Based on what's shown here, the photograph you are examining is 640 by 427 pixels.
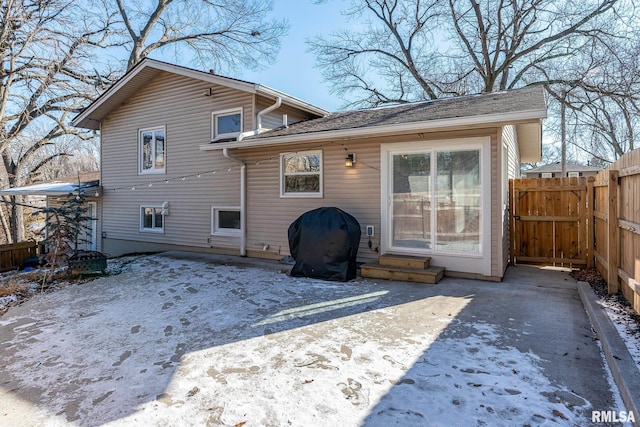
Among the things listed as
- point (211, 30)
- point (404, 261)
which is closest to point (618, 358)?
point (404, 261)

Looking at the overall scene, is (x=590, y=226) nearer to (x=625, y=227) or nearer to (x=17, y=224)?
(x=625, y=227)

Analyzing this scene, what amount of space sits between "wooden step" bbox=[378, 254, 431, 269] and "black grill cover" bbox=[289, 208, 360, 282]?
514 mm

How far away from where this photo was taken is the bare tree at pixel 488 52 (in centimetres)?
1308

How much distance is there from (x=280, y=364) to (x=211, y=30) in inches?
705

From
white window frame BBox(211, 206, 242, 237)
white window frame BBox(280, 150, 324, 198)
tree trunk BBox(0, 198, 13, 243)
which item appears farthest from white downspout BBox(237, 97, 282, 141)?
tree trunk BBox(0, 198, 13, 243)

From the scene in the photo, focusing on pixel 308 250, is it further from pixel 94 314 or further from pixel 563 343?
pixel 563 343

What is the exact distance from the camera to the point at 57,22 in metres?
10.7

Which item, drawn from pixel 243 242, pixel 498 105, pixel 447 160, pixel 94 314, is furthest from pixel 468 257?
pixel 94 314

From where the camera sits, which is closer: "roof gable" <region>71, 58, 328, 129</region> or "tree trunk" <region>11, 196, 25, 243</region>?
"roof gable" <region>71, 58, 328, 129</region>

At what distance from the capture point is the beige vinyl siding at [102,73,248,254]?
8.52 metres

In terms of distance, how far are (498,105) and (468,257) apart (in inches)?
96.5

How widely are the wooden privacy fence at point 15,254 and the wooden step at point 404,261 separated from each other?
8.49 m

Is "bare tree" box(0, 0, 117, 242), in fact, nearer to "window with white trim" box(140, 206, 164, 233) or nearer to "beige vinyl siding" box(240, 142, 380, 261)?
"window with white trim" box(140, 206, 164, 233)

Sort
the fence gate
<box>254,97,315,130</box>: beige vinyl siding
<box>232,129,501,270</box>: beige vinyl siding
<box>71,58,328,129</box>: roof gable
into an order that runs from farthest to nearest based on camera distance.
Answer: <box>254,97,315,130</box>: beige vinyl siding, <box>71,58,328,129</box>: roof gable, the fence gate, <box>232,129,501,270</box>: beige vinyl siding
